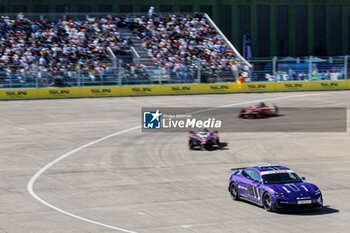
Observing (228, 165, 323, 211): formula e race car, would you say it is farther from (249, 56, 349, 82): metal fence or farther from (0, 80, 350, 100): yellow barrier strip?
(249, 56, 349, 82): metal fence

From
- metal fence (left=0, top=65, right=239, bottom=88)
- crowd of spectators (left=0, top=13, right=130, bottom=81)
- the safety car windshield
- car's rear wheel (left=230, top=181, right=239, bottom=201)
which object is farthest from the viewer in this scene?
crowd of spectators (left=0, top=13, right=130, bottom=81)

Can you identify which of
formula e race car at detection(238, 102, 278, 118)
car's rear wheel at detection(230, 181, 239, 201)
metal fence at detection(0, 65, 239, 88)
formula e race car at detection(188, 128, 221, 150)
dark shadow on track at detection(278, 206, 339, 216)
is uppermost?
metal fence at detection(0, 65, 239, 88)

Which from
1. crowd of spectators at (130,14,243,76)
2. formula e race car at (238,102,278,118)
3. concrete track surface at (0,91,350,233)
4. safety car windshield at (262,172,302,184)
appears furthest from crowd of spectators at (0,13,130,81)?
safety car windshield at (262,172,302,184)

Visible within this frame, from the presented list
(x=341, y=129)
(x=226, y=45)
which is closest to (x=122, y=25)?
(x=226, y=45)

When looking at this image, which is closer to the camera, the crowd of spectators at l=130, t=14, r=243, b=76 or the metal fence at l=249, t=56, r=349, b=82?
the crowd of spectators at l=130, t=14, r=243, b=76

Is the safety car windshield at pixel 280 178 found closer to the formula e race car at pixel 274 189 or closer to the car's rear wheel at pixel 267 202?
the formula e race car at pixel 274 189

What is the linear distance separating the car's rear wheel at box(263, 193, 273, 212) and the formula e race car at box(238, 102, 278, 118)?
19.8 m

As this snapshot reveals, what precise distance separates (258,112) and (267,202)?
20.1 meters

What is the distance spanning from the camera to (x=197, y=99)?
45719mm

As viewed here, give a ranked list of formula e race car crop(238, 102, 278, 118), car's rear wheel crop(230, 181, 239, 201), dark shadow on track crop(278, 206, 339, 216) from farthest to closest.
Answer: formula e race car crop(238, 102, 278, 118) < car's rear wheel crop(230, 181, 239, 201) < dark shadow on track crop(278, 206, 339, 216)

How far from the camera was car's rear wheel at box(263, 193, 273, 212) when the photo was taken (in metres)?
17.4

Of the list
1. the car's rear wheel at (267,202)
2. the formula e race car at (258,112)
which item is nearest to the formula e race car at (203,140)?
the formula e race car at (258,112)

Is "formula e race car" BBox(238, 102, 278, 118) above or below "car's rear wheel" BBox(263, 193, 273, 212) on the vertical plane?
above

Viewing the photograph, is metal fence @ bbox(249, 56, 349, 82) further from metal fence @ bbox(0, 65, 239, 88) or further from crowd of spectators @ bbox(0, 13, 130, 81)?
crowd of spectators @ bbox(0, 13, 130, 81)
